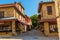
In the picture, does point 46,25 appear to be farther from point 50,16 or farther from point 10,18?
point 10,18

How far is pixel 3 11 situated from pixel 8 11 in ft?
4.03

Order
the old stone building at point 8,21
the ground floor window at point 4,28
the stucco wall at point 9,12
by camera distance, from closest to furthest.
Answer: the old stone building at point 8,21 < the ground floor window at point 4,28 < the stucco wall at point 9,12

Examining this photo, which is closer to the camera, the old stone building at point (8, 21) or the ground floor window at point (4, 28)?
the old stone building at point (8, 21)

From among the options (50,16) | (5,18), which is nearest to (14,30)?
(5,18)

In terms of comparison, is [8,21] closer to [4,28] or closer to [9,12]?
[9,12]

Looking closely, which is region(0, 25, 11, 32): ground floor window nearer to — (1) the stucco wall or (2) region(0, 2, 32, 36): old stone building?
(2) region(0, 2, 32, 36): old stone building

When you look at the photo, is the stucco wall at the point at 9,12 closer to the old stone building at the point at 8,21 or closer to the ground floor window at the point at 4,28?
the old stone building at the point at 8,21

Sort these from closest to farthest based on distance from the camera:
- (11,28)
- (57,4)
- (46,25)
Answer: (57,4) → (46,25) → (11,28)

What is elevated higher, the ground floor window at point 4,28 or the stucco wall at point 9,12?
the stucco wall at point 9,12

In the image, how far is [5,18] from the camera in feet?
100

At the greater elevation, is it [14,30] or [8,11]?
[8,11]

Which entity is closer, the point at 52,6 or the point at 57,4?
the point at 57,4

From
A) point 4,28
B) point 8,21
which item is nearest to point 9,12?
point 8,21

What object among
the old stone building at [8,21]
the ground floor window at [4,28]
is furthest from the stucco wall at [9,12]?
the ground floor window at [4,28]
